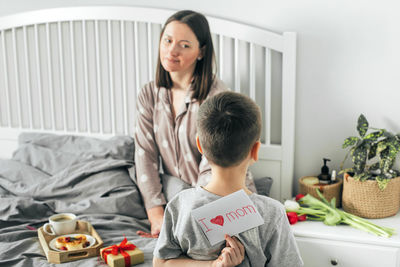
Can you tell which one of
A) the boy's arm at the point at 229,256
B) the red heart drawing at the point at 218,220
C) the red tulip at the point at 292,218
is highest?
the red heart drawing at the point at 218,220

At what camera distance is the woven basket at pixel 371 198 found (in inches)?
67.7

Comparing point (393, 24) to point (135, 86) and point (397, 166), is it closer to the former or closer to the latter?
point (397, 166)

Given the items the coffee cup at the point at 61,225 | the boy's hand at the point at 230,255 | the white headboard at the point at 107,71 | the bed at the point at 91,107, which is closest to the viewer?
the boy's hand at the point at 230,255

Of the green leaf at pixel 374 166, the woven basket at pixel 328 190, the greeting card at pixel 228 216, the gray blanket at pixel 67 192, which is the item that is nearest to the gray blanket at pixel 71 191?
the gray blanket at pixel 67 192

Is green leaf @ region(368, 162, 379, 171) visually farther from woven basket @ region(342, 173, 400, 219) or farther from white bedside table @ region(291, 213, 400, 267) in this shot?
white bedside table @ region(291, 213, 400, 267)

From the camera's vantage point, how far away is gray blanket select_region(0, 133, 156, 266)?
5.23 ft

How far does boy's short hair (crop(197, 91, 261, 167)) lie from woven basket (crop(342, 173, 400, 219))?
86 cm

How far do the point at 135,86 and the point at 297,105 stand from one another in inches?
30.9

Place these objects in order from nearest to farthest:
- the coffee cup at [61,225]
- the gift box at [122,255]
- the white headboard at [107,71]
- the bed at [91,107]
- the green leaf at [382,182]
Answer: the gift box at [122,255], the coffee cup at [61,225], the green leaf at [382,182], the bed at [91,107], the white headboard at [107,71]

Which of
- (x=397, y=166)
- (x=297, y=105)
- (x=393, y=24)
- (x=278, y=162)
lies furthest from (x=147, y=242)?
(x=393, y=24)

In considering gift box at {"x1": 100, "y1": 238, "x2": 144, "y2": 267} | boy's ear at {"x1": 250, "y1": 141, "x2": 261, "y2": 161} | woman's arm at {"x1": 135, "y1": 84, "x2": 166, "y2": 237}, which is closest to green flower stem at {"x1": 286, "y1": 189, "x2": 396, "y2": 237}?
woman's arm at {"x1": 135, "y1": 84, "x2": 166, "y2": 237}

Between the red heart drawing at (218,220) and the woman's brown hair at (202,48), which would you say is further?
the woman's brown hair at (202,48)

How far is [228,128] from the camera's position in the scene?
1.00 m

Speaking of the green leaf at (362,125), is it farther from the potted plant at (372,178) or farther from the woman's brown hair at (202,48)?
the woman's brown hair at (202,48)
